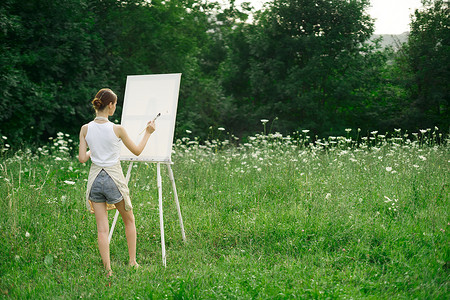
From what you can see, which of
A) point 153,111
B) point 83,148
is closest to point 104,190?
point 83,148

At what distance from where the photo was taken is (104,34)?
1563 centimetres

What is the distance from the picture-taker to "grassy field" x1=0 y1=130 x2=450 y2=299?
11.6ft

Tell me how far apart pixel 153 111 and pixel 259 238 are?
201cm

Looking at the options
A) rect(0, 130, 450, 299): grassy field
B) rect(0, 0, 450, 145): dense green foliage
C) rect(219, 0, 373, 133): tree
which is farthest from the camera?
rect(219, 0, 373, 133): tree

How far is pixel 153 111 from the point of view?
475 cm

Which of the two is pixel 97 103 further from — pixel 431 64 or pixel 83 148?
pixel 431 64

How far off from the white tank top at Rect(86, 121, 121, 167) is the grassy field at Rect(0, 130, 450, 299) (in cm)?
114

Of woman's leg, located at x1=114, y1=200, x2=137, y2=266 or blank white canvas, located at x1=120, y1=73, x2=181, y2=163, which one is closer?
woman's leg, located at x1=114, y1=200, x2=137, y2=266

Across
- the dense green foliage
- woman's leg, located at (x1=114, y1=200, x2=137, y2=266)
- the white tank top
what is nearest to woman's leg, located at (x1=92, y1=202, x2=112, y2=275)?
woman's leg, located at (x1=114, y1=200, x2=137, y2=266)

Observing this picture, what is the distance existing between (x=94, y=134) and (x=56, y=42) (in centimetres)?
1078

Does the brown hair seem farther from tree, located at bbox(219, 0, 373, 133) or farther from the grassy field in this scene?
tree, located at bbox(219, 0, 373, 133)

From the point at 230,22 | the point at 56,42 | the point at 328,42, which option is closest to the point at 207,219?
the point at 56,42

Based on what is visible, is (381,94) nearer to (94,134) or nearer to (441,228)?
(441,228)

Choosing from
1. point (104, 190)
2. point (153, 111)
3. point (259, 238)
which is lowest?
point (259, 238)
